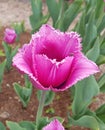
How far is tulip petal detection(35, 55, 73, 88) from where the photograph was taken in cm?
85

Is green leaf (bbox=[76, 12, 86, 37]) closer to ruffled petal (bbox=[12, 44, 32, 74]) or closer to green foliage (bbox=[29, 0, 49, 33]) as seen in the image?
green foliage (bbox=[29, 0, 49, 33])

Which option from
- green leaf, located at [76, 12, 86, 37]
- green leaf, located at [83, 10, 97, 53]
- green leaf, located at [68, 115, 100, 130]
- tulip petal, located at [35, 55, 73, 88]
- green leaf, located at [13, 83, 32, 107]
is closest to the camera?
tulip petal, located at [35, 55, 73, 88]

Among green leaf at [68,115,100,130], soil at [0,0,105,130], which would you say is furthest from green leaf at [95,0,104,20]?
green leaf at [68,115,100,130]

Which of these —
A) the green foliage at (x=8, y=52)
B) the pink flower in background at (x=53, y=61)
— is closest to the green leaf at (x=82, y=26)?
the green foliage at (x=8, y=52)

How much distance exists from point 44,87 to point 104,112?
0.68 m

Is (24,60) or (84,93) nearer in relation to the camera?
(24,60)

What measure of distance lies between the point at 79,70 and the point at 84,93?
434 millimetres

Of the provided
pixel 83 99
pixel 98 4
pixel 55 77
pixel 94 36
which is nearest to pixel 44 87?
pixel 55 77

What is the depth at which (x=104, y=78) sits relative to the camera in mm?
1420

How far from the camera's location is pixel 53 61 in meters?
0.85

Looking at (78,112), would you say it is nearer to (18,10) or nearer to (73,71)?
(73,71)

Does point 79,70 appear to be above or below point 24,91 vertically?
above

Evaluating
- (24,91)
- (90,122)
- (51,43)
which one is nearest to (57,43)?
(51,43)

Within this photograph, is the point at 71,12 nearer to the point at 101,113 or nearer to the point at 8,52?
the point at 8,52
